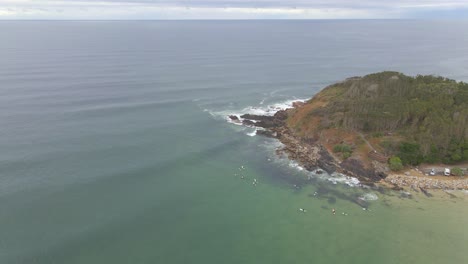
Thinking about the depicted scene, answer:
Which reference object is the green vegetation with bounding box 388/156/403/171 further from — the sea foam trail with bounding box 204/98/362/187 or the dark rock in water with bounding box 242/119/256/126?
the dark rock in water with bounding box 242/119/256/126

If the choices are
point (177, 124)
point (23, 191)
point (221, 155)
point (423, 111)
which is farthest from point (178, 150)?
point (423, 111)

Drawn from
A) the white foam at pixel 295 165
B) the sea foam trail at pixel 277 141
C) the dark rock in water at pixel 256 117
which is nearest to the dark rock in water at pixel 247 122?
the sea foam trail at pixel 277 141

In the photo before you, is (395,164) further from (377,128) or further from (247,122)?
(247,122)

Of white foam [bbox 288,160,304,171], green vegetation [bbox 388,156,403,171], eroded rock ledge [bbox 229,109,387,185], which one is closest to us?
green vegetation [bbox 388,156,403,171]

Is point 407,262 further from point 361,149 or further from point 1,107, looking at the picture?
point 1,107

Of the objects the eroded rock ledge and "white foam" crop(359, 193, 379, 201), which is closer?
"white foam" crop(359, 193, 379, 201)

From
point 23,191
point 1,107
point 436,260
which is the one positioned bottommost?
point 436,260

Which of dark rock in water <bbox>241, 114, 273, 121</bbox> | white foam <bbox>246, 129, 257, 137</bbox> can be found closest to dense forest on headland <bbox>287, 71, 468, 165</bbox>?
dark rock in water <bbox>241, 114, 273, 121</bbox>
